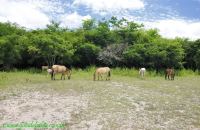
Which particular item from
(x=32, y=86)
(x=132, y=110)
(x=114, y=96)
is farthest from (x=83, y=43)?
(x=132, y=110)

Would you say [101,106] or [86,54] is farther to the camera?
[86,54]

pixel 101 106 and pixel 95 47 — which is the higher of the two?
pixel 95 47

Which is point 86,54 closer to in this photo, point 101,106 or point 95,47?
point 95,47

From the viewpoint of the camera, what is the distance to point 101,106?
44.3 ft

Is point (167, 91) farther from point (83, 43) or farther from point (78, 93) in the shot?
point (83, 43)

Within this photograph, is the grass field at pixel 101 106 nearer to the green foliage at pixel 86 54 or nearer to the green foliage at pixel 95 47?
the green foliage at pixel 95 47

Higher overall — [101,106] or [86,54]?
[86,54]

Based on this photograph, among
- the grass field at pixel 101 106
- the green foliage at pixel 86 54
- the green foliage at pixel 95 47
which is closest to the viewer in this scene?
the grass field at pixel 101 106

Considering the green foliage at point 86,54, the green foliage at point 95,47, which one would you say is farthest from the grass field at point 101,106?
the green foliage at point 86,54

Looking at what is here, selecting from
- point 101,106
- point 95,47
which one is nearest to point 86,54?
point 95,47

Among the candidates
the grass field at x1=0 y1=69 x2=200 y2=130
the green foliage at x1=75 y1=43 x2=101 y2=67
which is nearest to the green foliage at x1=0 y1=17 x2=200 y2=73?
the green foliage at x1=75 y1=43 x2=101 y2=67

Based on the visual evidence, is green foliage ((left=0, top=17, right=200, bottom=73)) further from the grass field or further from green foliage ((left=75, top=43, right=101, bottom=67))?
the grass field

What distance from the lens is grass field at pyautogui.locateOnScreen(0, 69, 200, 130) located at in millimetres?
11055

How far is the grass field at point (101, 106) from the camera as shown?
11.1 meters
